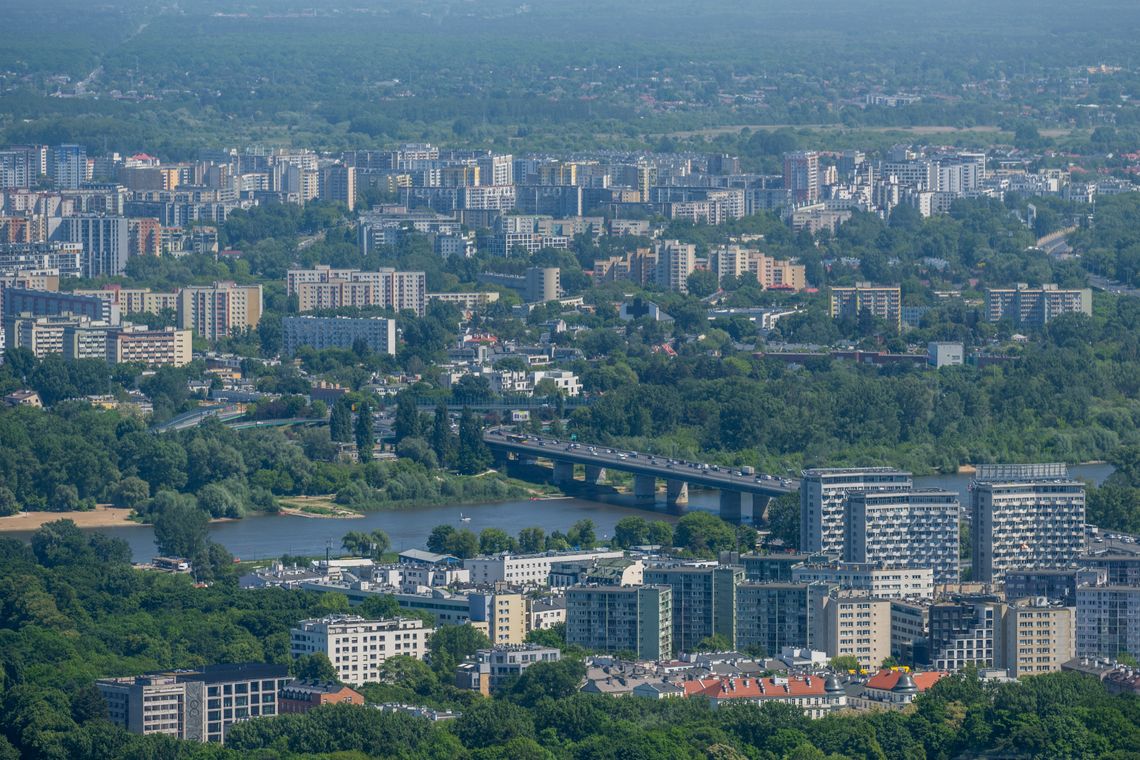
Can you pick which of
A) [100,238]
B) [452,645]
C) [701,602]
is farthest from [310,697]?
[100,238]

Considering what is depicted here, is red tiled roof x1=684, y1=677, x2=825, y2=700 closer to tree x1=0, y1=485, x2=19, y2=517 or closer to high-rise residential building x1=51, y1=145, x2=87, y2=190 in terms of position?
tree x1=0, y1=485, x2=19, y2=517

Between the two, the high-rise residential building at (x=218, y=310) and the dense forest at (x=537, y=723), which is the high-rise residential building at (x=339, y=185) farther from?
the dense forest at (x=537, y=723)

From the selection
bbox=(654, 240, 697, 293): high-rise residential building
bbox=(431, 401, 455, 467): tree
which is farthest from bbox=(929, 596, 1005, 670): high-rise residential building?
bbox=(654, 240, 697, 293): high-rise residential building

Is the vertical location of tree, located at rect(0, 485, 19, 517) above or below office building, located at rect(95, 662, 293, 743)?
below

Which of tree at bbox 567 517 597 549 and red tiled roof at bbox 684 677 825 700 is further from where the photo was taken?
tree at bbox 567 517 597 549

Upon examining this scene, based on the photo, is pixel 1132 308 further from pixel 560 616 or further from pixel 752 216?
pixel 560 616

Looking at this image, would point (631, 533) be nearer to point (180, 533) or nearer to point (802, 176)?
point (180, 533)
